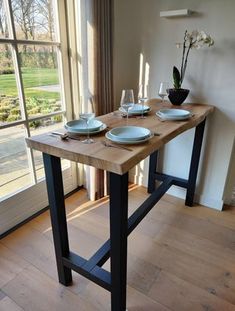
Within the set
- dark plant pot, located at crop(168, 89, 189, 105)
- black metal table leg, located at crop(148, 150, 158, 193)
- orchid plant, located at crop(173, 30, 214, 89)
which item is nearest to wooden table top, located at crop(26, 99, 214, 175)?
dark plant pot, located at crop(168, 89, 189, 105)

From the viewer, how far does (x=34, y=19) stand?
→ 167 cm

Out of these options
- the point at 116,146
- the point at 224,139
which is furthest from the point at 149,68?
the point at 116,146

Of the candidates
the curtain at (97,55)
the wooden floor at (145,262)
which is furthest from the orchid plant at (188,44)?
the wooden floor at (145,262)

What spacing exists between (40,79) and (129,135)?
109 centimetres

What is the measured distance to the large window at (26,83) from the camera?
1.56 meters

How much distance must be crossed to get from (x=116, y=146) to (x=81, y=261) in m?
0.71

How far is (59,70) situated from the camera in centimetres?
194

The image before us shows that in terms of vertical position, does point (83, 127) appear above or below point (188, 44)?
below

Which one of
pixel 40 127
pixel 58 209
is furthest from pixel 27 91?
pixel 58 209

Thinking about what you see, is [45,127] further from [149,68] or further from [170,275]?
[170,275]

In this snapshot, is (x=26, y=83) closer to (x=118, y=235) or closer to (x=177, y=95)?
(x=177, y=95)

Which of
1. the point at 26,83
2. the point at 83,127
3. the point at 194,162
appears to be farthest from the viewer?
the point at 194,162

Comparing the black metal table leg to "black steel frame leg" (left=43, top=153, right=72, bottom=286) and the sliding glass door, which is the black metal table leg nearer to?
the sliding glass door

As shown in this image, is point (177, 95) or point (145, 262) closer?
point (145, 262)
